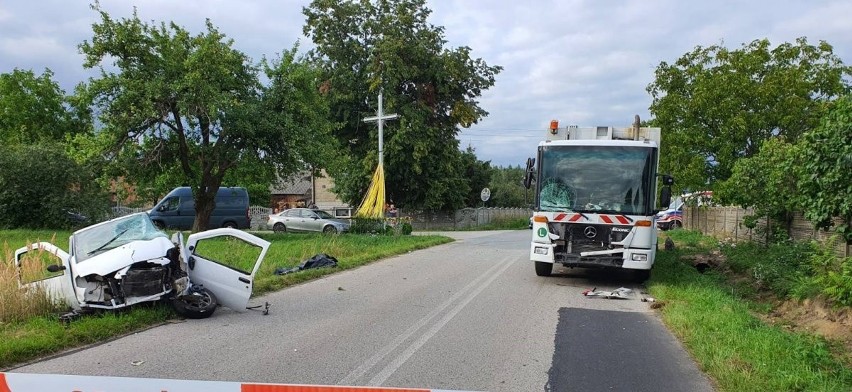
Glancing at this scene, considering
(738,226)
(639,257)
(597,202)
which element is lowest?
(639,257)

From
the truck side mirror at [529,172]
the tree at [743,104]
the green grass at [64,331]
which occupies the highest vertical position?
the tree at [743,104]

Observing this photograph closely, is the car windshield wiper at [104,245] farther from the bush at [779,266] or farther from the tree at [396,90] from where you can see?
the tree at [396,90]

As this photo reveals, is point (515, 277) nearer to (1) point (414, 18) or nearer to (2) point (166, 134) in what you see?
(2) point (166, 134)

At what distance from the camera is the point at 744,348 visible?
663cm

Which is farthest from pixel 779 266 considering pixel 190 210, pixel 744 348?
pixel 190 210

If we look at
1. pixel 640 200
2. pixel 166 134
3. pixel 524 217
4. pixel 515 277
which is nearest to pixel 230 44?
pixel 166 134

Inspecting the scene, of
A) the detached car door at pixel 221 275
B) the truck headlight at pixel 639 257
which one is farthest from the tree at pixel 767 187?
the detached car door at pixel 221 275

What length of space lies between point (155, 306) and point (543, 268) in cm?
772

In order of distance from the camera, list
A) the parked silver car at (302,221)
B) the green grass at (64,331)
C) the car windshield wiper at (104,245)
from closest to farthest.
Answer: the green grass at (64,331) → the car windshield wiper at (104,245) → the parked silver car at (302,221)

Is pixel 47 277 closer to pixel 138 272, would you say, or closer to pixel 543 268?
pixel 138 272

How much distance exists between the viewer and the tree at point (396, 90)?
37.7 meters

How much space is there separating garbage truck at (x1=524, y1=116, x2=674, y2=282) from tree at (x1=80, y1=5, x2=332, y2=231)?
12587mm

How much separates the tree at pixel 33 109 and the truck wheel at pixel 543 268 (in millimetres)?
36738

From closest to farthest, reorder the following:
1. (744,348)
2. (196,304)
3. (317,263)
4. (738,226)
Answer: (744,348) → (196,304) → (317,263) → (738,226)
